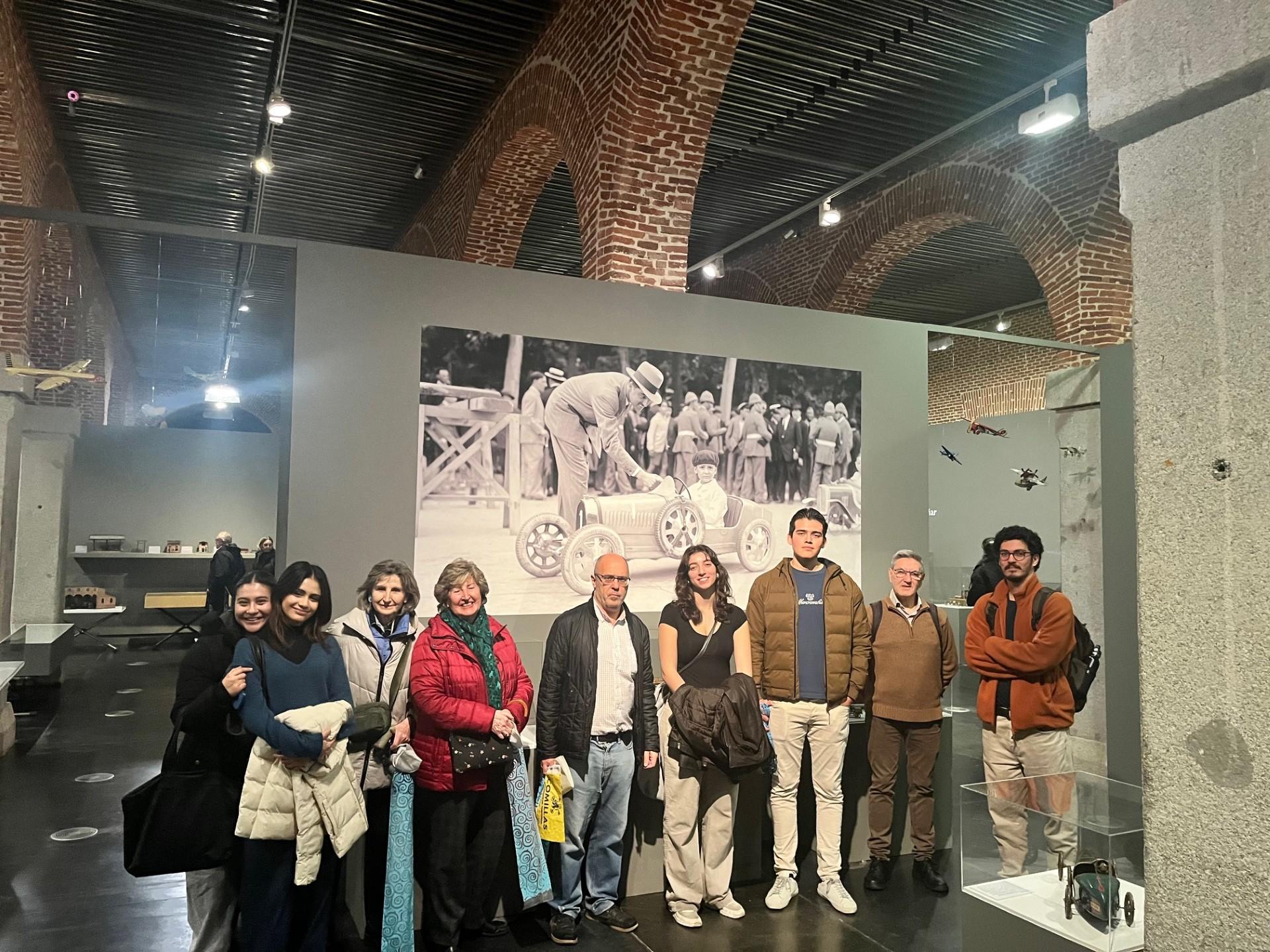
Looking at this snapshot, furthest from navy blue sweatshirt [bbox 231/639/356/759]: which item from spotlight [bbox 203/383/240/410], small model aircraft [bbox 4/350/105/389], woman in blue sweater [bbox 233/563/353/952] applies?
spotlight [bbox 203/383/240/410]

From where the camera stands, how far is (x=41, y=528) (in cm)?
980

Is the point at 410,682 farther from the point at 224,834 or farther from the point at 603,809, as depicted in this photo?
the point at 603,809

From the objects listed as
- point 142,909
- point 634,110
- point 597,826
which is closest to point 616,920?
point 597,826

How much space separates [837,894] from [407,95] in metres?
6.97

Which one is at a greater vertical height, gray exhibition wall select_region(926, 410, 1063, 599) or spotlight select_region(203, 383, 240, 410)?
spotlight select_region(203, 383, 240, 410)

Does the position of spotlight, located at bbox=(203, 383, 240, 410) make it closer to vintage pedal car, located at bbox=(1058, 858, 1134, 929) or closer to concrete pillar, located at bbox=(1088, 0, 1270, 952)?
vintage pedal car, located at bbox=(1058, 858, 1134, 929)

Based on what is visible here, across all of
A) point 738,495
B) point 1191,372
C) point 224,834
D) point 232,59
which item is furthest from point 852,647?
point 232,59

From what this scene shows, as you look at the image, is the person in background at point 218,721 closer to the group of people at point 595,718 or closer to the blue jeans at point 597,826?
the group of people at point 595,718

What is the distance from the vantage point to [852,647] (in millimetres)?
4734

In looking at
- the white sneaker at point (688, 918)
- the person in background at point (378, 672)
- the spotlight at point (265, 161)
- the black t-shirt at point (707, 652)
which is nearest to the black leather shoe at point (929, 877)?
the white sneaker at point (688, 918)

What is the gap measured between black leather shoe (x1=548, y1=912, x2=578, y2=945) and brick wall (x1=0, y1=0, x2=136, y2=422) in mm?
6705

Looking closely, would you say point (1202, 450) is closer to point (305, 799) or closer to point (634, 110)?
point (305, 799)

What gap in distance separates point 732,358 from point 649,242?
1137 mm

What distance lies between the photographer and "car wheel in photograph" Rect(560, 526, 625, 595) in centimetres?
530
